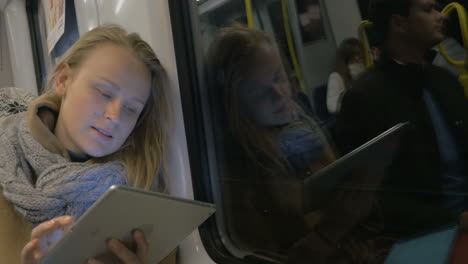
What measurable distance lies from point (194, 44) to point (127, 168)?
394mm

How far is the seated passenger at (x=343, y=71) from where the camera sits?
0.70m

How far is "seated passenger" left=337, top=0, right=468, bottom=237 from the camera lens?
1.98 ft

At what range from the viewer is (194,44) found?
3.58ft

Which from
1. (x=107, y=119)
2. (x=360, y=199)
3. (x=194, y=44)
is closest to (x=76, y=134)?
(x=107, y=119)

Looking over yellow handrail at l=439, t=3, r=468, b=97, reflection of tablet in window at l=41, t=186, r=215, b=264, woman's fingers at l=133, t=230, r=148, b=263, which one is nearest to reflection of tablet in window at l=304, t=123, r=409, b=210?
yellow handrail at l=439, t=3, r=468, b=97

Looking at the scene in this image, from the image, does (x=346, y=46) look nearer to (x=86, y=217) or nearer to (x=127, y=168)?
(x=86, y=217)

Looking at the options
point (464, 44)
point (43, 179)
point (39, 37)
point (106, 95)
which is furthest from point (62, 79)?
point (39, 37)

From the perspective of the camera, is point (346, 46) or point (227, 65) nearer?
point (346, 46)

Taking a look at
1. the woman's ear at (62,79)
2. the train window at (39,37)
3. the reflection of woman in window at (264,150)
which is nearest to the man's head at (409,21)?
the reflection of woman in window at (264,150)

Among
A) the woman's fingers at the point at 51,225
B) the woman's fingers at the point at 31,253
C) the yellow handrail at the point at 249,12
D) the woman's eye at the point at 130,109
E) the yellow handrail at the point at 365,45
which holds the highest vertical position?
the yellow handrail at the point at 249,12

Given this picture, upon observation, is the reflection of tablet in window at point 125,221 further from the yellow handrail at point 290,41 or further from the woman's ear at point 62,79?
the woman's ear at point 62,79

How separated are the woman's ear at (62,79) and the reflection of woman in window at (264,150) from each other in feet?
1.33

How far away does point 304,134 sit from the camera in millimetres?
852

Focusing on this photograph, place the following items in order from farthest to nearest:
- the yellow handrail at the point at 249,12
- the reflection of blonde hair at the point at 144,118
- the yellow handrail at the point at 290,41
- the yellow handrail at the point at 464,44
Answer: the reflection of blonde hair at the point at 144,118, the yellow handrail at the point at 249,12, the yellow handrail at the point at 290,41, the yellow handrail at the point at 464,44
